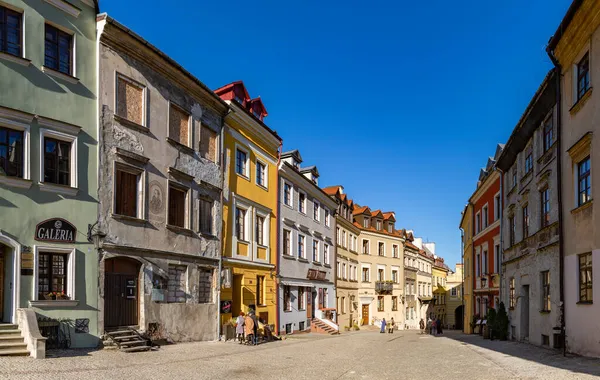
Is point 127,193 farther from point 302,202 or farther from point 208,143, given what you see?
point 302,202

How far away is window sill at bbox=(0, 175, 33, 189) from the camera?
14.3 metres

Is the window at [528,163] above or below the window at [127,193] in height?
above

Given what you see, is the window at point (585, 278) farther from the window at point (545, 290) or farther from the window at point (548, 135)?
the window at point (548, 135)

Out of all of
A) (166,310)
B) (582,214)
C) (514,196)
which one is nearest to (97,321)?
(166,310)

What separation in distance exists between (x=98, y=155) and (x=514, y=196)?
779 inches

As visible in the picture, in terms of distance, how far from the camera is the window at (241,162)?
85.1ft

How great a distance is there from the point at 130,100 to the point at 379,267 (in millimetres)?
41687

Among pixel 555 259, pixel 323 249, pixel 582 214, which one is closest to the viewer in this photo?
pixel 582 214

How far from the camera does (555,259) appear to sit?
62.9 ft

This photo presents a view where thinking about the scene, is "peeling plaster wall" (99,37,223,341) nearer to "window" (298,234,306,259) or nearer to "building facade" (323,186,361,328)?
"window" (298,234,306,259)

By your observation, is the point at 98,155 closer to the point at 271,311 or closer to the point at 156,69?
the point at 156,69

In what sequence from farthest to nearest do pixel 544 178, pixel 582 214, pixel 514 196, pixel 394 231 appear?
pixel 394 231 < pixel 514 196 < pixel 544 178 < pixel 582 214

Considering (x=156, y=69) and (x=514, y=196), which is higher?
(x=156, y=69)

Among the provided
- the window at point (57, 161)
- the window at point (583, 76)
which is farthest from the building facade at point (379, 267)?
the window at point (57, 161)
